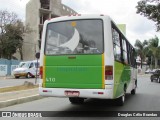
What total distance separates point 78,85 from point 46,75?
115 cm

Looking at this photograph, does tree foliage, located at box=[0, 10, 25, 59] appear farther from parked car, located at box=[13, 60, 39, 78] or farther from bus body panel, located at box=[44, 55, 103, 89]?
bus body panel, located at box=[44, 55, 103, 89]

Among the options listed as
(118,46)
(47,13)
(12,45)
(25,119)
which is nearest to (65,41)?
(118,46)

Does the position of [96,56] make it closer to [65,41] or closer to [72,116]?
[65,41]

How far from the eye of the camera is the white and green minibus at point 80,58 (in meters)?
10.4

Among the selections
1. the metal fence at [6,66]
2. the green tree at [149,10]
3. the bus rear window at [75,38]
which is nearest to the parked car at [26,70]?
the metal fence at [6,66]

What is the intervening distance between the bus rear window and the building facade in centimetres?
5510

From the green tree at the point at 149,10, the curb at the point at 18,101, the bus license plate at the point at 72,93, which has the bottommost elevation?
the curb at the point at 18,101

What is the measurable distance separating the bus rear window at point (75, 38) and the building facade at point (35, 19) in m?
55.1

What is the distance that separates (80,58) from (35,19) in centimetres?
5924

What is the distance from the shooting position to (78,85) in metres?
10.6

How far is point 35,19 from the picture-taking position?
68.6 m

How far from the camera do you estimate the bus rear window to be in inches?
421

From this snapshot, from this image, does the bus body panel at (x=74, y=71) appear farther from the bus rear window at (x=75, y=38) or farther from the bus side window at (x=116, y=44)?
the bus side window at (x=116, y=44)

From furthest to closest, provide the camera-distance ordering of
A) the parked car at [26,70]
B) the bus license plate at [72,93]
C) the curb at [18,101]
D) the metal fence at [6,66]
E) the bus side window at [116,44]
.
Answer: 1. the metal fence at [6,66]
2. the parked car at [26,70]
3. the curb at [18,101]
4. the bus side window at [116,44]
5. the bus license plate at [72,93]
